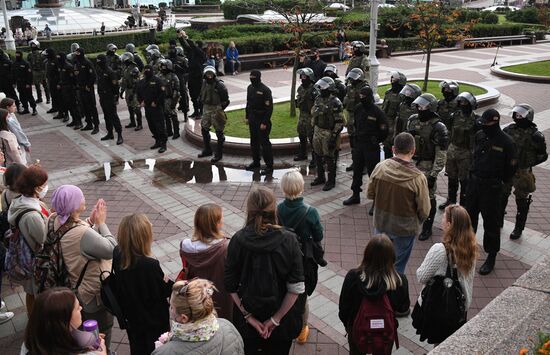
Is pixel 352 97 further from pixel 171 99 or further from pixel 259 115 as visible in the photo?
pixel 171 99

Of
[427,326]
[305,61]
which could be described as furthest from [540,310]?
[305,61]

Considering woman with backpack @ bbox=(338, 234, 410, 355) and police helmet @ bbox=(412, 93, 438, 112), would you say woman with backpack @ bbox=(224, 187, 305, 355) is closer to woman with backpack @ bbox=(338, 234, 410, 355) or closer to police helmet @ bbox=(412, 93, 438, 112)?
woman with backpack @ bbox=(338, 234, 410, 355)

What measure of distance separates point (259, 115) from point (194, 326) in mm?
7019

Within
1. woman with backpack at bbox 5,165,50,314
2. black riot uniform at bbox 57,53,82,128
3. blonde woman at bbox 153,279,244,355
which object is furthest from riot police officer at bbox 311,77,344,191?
black riot uniform at bbox 57,53,82,128

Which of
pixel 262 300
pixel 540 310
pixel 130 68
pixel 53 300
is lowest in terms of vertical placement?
pixel 540 310

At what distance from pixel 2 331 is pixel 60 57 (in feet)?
31.8

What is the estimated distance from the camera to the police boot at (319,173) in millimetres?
8992

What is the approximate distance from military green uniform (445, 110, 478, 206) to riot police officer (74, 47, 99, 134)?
29.6 ft

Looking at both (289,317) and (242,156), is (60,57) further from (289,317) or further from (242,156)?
(289,317)

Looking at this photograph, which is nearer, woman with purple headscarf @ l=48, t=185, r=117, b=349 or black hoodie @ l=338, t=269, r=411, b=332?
black hoodie @ l=338, t=269, r=411, b=332

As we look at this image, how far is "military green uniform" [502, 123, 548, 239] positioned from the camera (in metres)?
6.57

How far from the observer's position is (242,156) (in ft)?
35.8

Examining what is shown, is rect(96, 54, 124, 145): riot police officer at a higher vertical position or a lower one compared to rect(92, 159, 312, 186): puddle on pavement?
higher

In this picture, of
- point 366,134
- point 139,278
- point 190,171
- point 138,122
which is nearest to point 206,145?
point 190,171
